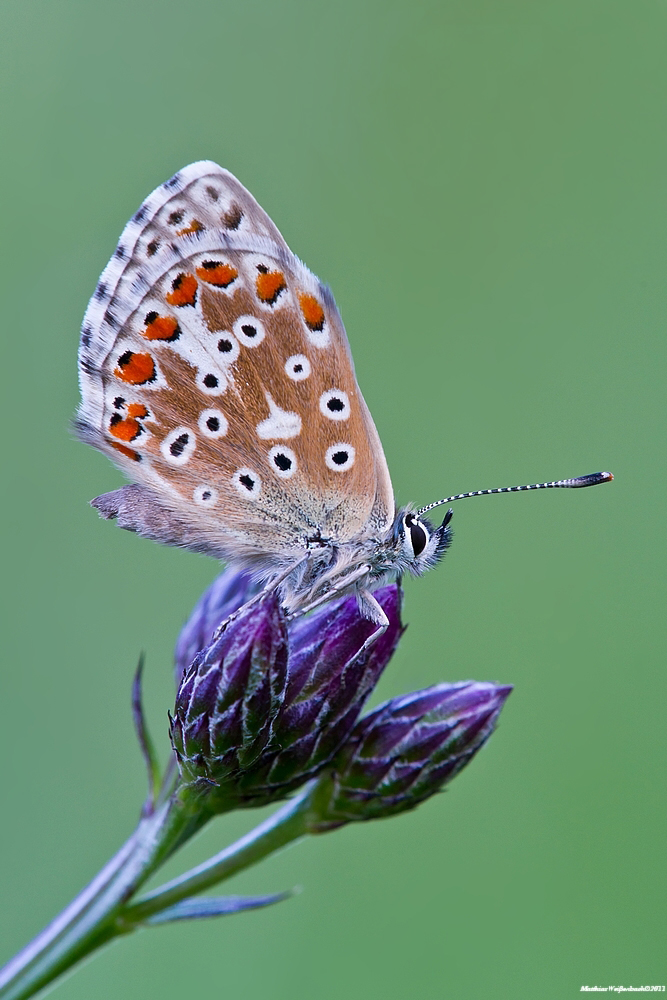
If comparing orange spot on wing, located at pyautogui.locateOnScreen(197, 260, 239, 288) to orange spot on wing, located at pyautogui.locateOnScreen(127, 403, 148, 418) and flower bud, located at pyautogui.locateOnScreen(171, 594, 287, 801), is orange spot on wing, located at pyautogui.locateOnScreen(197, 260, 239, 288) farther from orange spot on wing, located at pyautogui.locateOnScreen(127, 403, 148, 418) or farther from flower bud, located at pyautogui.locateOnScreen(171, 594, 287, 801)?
flower bud, located at pyautogui.locateOnScreen(171, 594, 287, 801)

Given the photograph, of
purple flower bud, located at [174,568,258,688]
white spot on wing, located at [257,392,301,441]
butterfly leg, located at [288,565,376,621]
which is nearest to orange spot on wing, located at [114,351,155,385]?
white spot on wing, located at [257,392,301,441]

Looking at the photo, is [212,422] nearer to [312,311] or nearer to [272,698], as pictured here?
[312,311]

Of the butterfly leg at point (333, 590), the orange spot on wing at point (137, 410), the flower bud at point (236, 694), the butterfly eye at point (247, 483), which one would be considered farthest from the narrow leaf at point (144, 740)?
the orange spot on wing at point (137, 410)

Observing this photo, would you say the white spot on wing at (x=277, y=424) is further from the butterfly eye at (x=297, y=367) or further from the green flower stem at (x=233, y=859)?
the green flower stem at (x=233, y=859)

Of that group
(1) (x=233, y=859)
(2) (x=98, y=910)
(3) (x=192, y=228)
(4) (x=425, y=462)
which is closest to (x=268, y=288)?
(3) (x=192, y=228)

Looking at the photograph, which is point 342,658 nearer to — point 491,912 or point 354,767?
point 354,767

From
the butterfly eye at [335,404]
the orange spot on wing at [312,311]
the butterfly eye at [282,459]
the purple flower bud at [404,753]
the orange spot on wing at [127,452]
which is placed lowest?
the purple flower bud at [404,753]
